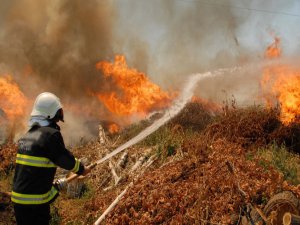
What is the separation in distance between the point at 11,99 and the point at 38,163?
11.7m

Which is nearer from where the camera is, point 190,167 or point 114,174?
point 190,167

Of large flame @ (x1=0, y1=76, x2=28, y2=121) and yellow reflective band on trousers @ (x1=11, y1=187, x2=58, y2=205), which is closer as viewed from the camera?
yellow reflective band on trousers @ (x1=11, y1=187, x2=58, y2=205)

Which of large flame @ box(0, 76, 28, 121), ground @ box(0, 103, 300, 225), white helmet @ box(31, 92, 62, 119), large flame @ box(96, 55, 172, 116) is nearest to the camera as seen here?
white helmet @ box(31, 92, 62, 119)

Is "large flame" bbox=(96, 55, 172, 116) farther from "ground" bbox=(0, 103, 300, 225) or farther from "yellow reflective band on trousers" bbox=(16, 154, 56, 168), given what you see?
"yellow reflective band on trousers" bbox=(16, 154, 56, 168)

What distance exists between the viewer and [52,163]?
14.9ft

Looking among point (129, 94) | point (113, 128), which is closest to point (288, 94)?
point (113, 128)

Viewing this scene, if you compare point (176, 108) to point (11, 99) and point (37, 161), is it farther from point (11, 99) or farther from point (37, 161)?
point (37, 161)

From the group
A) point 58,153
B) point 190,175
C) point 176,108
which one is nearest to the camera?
point 58,153

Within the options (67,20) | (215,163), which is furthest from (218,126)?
(67,20)

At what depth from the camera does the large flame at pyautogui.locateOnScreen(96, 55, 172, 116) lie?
1628 centimetres

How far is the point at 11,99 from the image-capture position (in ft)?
49.3

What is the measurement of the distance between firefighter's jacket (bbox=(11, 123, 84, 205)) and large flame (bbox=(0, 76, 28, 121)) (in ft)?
34.9

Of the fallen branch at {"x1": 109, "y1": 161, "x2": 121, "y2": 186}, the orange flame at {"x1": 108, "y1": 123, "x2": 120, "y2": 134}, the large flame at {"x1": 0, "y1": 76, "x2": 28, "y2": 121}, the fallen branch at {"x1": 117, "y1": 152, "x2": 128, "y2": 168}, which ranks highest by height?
the large flame at {"x1": 0, "y1": 76, "x2": 28, "y2": 121}

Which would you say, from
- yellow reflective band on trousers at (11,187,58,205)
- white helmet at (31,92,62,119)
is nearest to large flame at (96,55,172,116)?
white helmet at (31,92,62,119)
